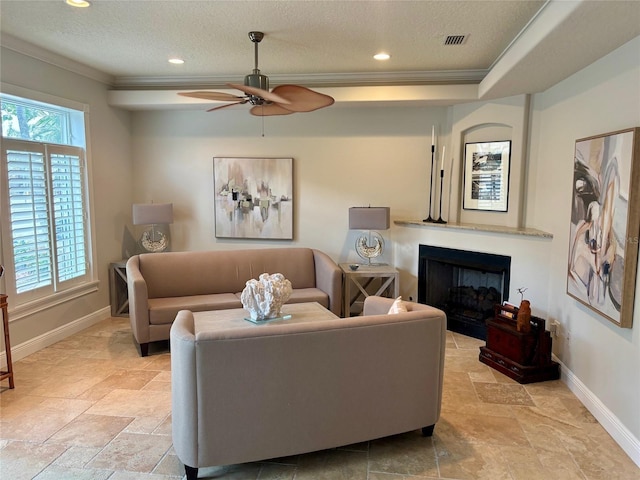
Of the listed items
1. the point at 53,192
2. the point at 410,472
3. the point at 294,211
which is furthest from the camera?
the point at 294,211

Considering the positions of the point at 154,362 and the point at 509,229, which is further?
the point at 509,229

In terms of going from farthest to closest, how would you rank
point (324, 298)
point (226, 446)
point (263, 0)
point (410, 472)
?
point (324, 298) < point (263, 0) < point (410, 472) < point (226, 446)

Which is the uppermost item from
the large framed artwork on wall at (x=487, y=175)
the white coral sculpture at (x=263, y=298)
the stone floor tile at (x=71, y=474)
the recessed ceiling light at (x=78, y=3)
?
the recessed ceiling light at (x=78, y=3)

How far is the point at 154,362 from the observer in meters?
3.86

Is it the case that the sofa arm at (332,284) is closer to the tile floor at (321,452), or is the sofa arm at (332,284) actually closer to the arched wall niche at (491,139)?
the tile floor at (321,452)

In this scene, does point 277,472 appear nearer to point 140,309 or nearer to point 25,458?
point 25,458

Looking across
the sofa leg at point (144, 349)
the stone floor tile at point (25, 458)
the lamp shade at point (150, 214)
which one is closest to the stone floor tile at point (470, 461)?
the stone floor tile at point (25, 458)

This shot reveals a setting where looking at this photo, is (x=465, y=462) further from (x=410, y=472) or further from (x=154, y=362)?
(x=154, y=362)

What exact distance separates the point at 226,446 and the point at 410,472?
0.99 m

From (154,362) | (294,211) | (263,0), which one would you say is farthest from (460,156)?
(154,362)

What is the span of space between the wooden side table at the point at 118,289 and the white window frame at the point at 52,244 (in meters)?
0.24

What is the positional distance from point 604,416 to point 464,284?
219cm

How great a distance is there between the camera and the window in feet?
12.1

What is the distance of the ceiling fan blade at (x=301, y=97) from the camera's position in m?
2.83
